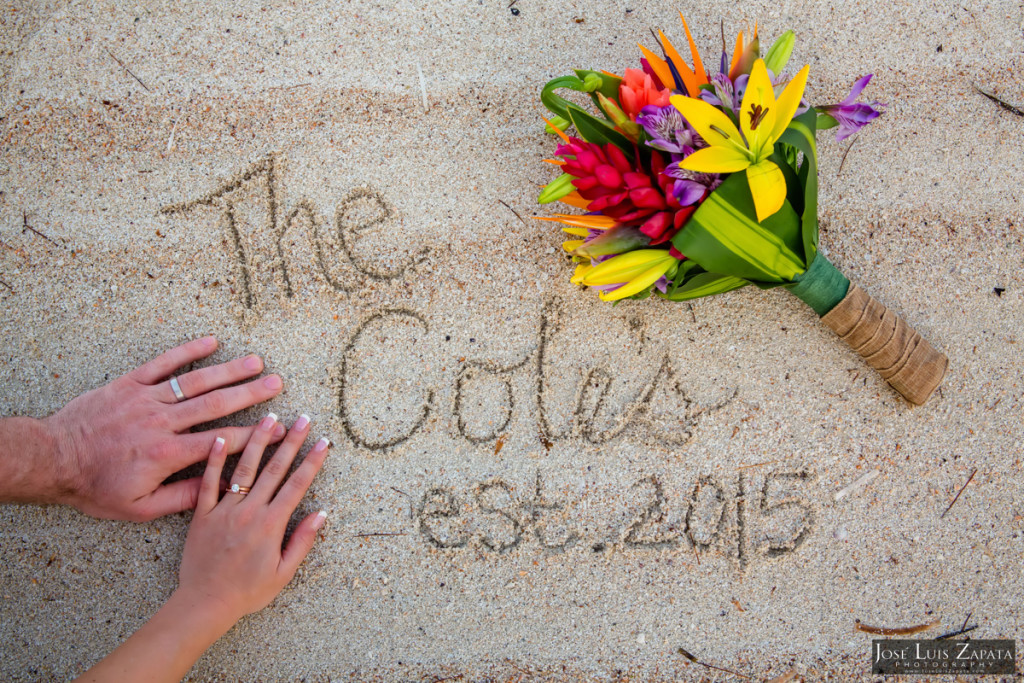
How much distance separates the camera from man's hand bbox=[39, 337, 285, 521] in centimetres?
144

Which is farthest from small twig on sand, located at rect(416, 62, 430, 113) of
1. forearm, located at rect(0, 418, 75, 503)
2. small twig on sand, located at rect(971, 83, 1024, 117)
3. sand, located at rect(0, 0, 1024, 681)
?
small twig on sand, located at rect(971, 83, 1024, 117)

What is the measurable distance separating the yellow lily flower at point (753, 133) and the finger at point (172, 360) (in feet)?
3.70

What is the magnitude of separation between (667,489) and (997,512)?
2.57 feet

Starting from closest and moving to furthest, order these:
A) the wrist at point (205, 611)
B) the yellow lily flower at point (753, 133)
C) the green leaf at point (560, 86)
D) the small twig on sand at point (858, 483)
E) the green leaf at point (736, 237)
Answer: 1. the yellow lily flower at point (753, 133)
2. the green leaf at point (736, 237)
3. the green leaf at point (560, 86)
4. the wrist at point (205, 611)
5. the small twig on sand at point (858, 483)

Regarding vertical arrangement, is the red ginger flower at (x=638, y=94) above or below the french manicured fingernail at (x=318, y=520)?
above

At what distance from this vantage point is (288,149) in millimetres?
1569

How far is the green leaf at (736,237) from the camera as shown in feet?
3.89

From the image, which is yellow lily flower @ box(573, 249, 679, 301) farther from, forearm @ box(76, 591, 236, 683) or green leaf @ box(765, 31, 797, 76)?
forearm @ box(76, 591, 236, 683)

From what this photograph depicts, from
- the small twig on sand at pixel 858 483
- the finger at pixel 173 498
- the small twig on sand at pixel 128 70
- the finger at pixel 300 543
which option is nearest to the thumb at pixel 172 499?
the finger at pixel 173 498

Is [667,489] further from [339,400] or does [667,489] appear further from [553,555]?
[339,400]

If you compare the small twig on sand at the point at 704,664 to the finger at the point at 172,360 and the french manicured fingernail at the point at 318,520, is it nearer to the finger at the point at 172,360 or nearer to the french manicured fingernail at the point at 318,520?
the french manicured fingernail at the point at 318,520

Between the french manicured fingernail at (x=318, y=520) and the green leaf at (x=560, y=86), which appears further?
the french manicured fingernail at (x=318, y=520)

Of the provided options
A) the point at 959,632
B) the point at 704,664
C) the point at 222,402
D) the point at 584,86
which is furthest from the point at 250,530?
the point at 959,632

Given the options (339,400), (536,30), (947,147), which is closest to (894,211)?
(947,147)
